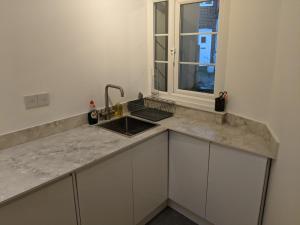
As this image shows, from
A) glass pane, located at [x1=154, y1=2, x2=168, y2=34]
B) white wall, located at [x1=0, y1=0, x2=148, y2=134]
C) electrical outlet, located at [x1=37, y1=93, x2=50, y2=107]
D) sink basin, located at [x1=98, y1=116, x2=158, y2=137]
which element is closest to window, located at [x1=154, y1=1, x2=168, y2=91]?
glass pane, located at [x1=154, y1=2, x2=168, y2=34]

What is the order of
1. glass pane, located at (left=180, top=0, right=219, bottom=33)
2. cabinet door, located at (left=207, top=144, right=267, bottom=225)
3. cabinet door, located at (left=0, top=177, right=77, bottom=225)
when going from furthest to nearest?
glass pane, located at (left=180, top=0, right=219, bottom=33), cabinet door, located at (left=207, top=144, right=267, bottom=225), cabinet door, located at (left=0, top=177, right=77, bottom=225)

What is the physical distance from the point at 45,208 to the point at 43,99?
823 millimetres

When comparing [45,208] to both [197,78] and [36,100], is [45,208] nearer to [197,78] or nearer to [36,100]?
[36,100]

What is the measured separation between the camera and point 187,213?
2143mm

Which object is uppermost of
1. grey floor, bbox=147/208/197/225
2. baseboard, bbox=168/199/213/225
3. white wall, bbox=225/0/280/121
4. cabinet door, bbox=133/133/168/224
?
white wall, bbox=225/0/280/121

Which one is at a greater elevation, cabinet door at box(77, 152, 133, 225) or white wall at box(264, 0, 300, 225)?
white wall at box(264, 0, 300, 225)

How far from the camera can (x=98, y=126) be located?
2033 millimetres

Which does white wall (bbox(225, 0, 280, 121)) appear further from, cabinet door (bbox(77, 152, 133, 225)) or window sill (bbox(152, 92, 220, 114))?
cabinet door (bbox(77, 152, 133, 225))

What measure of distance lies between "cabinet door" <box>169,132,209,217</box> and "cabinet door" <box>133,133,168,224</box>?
0.27 feet

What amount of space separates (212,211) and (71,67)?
5.42 feet

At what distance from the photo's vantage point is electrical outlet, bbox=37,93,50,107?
5.67 feet

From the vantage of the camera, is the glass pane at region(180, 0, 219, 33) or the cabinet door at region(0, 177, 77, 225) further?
the glass pane at region(180, 0, 219, 33)

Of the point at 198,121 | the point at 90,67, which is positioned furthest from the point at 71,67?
the point at 198,121

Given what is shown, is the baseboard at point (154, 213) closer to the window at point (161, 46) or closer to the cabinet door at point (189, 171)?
the cabinet door at point (189, 171)
